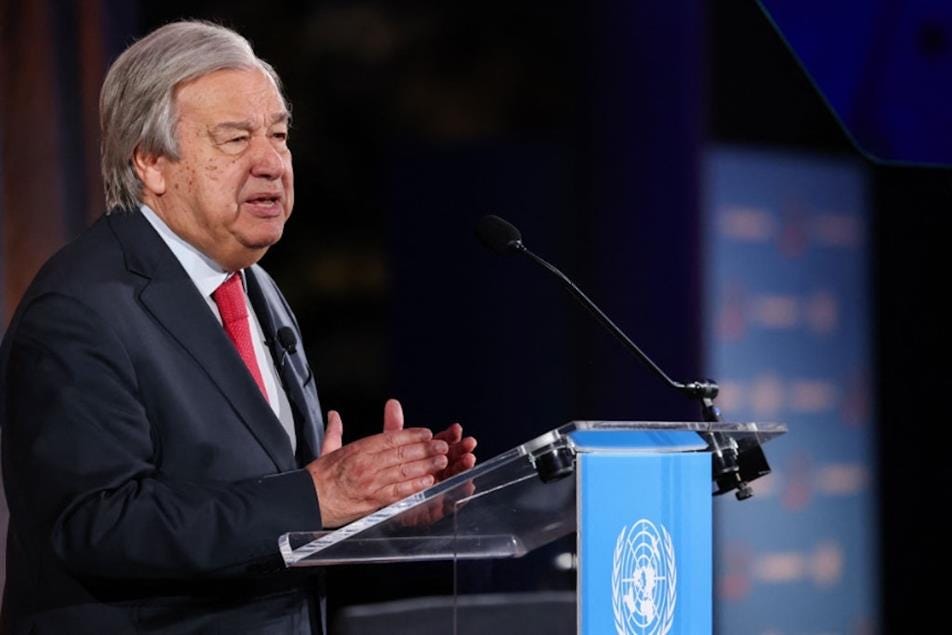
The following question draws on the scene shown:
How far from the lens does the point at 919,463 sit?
19.9ft

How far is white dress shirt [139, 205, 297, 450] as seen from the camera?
226 centimetres

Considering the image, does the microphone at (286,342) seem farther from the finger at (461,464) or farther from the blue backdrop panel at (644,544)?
the blue backdrop panel at (644,544)

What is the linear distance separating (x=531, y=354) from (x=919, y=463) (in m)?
1.90

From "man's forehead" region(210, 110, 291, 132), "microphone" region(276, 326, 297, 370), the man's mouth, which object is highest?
"man's forehead" region(210, 110, 291, 132)

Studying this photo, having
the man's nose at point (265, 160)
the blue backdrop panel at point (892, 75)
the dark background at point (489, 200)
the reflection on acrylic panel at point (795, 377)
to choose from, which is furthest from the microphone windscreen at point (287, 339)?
the reflection on acrylic panel at point (795, 377)

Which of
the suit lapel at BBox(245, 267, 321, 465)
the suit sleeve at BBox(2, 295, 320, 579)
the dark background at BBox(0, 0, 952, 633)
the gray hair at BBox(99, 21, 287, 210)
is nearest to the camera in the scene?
the suit sleeve at BBox(2, 295, 320, 579)

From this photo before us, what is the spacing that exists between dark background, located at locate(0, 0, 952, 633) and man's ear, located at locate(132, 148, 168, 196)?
2.65 metres

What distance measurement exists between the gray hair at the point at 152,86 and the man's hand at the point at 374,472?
1.92 feet

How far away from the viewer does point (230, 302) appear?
90.6 inches

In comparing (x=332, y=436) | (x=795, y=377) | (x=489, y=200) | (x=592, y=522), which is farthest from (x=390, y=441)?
(x=795, y=377)

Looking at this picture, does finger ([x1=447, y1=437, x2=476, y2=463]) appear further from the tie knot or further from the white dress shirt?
the tie knot

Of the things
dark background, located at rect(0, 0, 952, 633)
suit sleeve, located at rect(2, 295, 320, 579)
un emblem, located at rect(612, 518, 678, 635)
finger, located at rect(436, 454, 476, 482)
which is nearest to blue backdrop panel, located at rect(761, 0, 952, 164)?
dark background, located at rect(0, 0, 952, 633)

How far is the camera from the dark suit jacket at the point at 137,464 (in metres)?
1.93

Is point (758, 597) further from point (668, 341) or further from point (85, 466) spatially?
Answer: point (85, 466)
